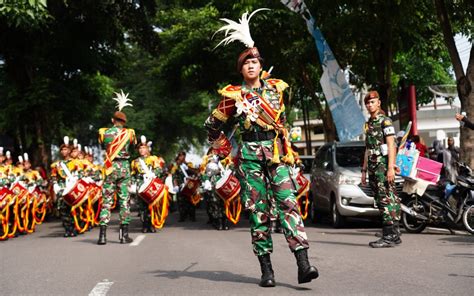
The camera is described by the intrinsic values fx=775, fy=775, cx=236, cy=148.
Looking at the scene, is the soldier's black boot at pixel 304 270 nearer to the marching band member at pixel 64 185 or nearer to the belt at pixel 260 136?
the belt at pixel 260 136

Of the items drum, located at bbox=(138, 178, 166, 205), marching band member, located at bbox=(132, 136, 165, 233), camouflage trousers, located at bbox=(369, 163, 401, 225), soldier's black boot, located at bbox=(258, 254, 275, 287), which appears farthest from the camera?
marching band member, located at bbox=(132, 136, 165, 233)

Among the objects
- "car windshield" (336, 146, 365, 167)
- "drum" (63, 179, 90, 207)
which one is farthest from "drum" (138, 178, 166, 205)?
"car windshield" (336, 146, 365, 167)

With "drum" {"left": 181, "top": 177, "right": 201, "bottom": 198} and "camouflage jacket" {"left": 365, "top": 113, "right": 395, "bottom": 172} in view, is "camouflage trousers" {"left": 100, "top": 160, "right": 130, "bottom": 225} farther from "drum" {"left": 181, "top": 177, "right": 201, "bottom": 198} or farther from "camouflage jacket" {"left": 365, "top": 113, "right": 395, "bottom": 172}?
"drum" {"left": 181, "top": 177, "right": 201, "bottom": 198}

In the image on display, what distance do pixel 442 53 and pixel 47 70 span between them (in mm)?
11338

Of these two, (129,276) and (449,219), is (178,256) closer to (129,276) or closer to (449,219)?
(129,276)

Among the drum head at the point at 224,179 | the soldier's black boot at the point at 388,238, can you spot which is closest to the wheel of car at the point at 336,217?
the drum head at the point at 224,179

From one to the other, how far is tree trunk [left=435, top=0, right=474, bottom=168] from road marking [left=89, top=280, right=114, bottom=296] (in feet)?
27.2

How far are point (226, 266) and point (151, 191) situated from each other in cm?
602

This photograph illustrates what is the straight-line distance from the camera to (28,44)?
22.2 meters

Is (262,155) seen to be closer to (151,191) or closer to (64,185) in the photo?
(151,191)

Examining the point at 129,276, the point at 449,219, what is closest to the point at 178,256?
the point at 129,276

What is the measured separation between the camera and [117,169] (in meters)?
12.0

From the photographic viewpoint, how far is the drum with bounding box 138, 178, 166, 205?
46.4 feet

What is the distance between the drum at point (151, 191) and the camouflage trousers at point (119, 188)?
1.99 meters
